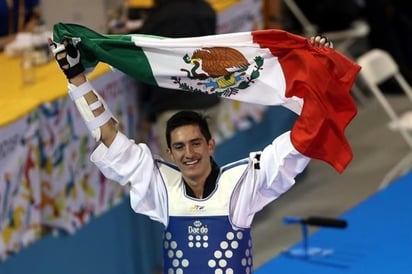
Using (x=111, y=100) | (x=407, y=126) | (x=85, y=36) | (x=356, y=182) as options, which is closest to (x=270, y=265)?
(x=111, y=100)

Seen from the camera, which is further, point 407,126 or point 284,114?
point 284,114

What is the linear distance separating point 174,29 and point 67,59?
2028 mm

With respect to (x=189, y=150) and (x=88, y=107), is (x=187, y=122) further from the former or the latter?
(x=88, y=107)

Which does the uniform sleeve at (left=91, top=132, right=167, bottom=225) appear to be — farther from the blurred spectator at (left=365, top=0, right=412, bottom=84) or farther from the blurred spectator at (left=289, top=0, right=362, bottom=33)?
the blurred spectator at (left=289, top=0, right=362, bottom=33)

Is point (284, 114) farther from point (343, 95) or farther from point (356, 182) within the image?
point (343, 95)

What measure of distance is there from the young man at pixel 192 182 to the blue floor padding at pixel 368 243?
123 cm

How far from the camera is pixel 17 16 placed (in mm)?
6340

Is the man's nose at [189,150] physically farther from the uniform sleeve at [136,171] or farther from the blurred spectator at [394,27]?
the blurred spectator at [394,27]

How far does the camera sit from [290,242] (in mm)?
6277

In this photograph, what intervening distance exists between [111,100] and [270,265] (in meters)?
1.18

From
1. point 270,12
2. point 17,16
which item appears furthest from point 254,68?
point 270,12

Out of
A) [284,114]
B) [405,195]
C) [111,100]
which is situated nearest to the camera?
[111,100]

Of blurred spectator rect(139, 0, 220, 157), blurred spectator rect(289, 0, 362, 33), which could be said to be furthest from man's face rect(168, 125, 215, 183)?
blurred spectator rect(289, 0, 362, 33)

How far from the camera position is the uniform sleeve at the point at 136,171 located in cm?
343
